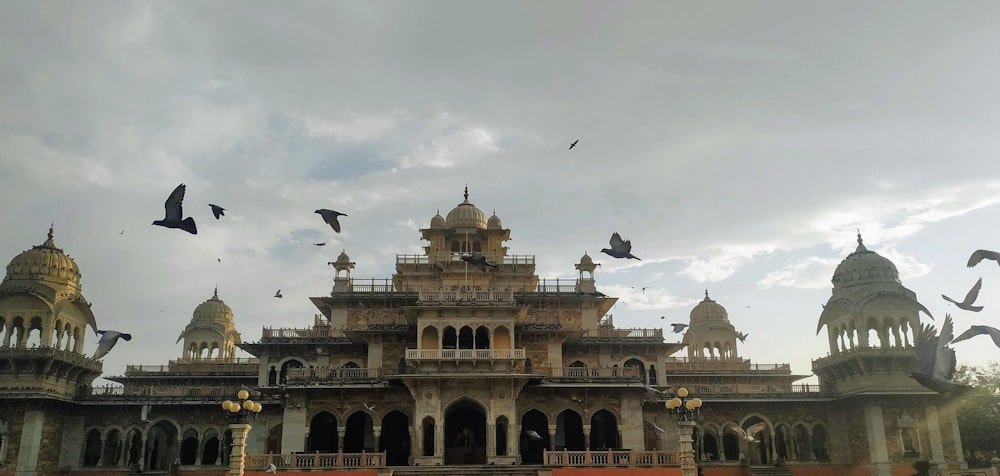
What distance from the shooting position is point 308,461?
3644cm

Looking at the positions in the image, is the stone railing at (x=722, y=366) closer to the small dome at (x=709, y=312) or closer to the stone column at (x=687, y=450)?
the small dome at (x=709, y=312)

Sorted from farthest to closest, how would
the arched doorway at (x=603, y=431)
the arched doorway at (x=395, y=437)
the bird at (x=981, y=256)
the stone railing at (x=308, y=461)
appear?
the arched doorway at (x=603, y=431) < the arched doorway at (x=395, y=437) < the stone railing at (x=308, y=461) < the bird at (x=981, y=256)

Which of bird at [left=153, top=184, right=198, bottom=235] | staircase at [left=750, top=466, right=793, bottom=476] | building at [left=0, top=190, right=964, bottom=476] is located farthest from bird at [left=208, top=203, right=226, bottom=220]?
staircase at [left=750, top=466, right=793, bottom=476]

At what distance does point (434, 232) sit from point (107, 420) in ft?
72.7

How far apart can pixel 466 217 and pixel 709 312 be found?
24.2m

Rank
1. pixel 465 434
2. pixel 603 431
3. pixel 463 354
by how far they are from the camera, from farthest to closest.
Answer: pixel 603 431
pixel 465 434
pixel 463 354

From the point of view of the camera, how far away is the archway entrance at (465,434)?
40.9m

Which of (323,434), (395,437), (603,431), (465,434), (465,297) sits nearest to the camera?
(465,297)

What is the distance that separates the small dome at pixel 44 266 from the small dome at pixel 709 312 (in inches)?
1776

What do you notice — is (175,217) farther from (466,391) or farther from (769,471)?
(769,471)

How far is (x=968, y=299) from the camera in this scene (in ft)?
97.5

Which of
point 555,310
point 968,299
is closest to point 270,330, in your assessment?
point 555,310

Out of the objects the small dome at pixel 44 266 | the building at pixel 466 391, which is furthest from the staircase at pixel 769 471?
the small dome at pixel 44 266

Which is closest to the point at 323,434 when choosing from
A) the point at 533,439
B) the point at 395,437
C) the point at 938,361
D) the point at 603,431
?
the point at 395,437
